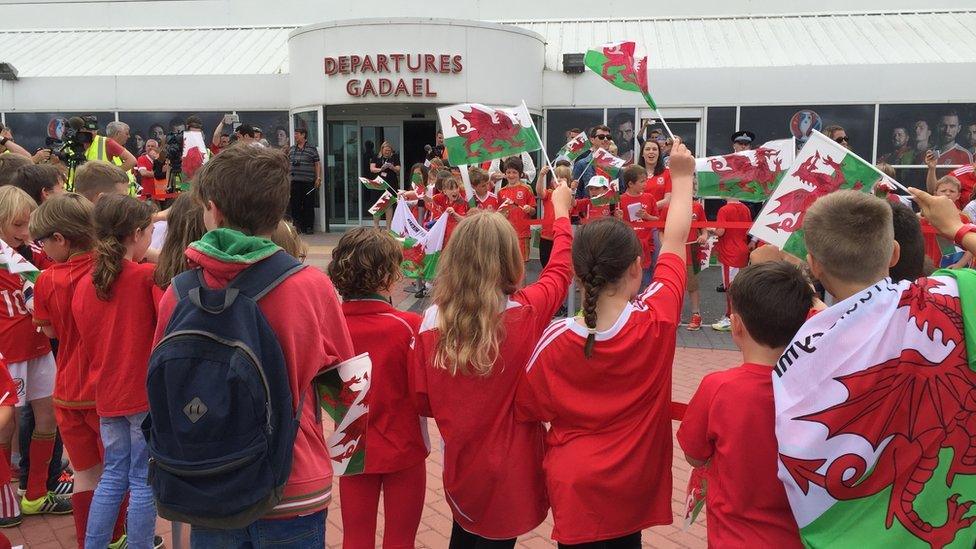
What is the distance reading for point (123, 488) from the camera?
3176 millimetres

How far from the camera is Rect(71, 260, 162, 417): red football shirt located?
3.09m

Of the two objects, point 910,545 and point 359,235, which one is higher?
point 359,235

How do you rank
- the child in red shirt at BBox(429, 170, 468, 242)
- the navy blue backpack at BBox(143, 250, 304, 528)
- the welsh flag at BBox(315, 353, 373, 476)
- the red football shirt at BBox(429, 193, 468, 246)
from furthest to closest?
1. the red football shirt at BBox(429, 193, 468, 246)
2. the child in red shirt at BBox(429, 170, 468, 242)
3. the welsh flag at BBox(315, 353, 373, 476)
4. the navy blue backpack at BBox(143, 250, 304, 528)

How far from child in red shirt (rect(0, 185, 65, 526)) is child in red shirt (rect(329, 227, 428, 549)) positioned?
1.97 meters

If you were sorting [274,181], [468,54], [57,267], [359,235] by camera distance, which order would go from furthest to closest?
[468,54] → [57,267] → [359,235] → [274,181]

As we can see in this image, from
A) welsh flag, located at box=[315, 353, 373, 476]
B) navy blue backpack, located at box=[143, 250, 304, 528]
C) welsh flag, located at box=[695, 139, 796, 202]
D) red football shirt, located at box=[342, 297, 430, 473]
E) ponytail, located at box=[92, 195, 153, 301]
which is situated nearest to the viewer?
navy blue backpack, located at box=[143, 250, 304, 528]

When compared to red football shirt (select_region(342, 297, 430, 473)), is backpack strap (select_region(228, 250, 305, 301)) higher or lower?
higher

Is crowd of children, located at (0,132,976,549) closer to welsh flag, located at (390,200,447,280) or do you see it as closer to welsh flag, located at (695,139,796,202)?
welsh flag, located at (695,139,796,202)

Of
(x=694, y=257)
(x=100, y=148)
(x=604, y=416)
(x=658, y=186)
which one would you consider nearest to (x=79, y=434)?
(x=604, y=416)

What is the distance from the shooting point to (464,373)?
251cm

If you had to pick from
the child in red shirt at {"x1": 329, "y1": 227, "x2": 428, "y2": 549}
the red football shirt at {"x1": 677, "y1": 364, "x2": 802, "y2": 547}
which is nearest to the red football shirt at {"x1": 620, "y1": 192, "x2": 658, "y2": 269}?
the child in red shirt at {"x1": 329, "y1": 227, "x2": 428, "y2": 549}

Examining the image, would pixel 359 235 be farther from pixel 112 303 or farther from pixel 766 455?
pixel 766 455

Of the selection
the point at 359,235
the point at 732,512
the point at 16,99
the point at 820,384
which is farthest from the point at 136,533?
the point at 16,99

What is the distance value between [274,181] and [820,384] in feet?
5.14
